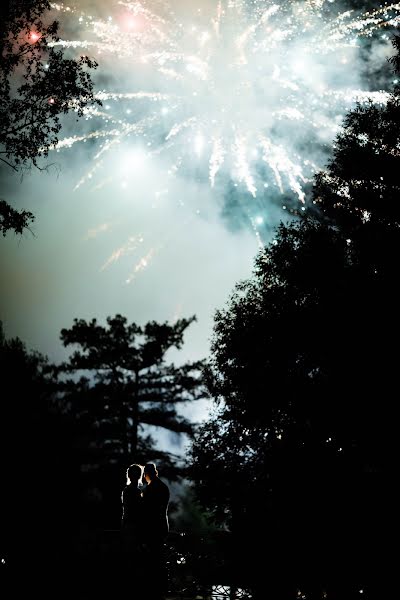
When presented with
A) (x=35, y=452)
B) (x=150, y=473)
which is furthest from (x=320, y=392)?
(x=35, y=452)

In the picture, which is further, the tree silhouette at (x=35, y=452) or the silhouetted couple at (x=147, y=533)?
the tree silhouette at (x=35, y=452)

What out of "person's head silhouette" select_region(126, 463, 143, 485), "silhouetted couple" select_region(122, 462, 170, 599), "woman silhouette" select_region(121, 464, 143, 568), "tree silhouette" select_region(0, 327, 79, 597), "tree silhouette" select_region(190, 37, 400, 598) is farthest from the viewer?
"tree silhouette" select_region(0, 327, 79, 597)

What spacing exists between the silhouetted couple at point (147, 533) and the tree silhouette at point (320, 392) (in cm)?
722

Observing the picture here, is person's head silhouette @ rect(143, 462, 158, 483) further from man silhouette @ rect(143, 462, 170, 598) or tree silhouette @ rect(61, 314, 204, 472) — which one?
tree silhouette @ rect(61, 314, 204, 472)

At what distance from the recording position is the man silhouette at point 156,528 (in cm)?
648

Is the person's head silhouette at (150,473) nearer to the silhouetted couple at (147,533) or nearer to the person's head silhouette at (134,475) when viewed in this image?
the silhouetted couple at (147,533)

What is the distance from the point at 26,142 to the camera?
38.0 ft

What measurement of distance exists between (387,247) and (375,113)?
6.23 m

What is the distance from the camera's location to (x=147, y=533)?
671cm

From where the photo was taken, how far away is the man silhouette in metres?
6.48

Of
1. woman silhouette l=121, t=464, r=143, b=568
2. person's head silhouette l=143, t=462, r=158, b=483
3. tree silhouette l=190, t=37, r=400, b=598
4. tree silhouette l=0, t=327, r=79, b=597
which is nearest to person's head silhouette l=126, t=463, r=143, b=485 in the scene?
woman silhouette l=121, t=464, r=143, b=568

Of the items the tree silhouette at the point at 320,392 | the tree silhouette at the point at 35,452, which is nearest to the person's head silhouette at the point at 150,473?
the tree silhouette at the point at 320,392

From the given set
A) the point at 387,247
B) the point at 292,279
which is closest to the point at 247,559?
the point at 292,279

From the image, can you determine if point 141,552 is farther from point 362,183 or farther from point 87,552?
point 362,183
